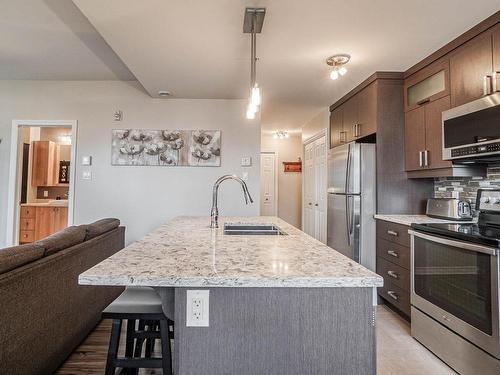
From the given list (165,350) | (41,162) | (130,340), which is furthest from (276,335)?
(41,162)

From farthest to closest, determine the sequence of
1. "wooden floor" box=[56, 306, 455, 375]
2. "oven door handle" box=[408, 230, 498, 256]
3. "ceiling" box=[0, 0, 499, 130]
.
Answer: "ceiling" box=[0, 0, 499, 130]
"wooden floor" box=[56, 306, 455, 375]
"oven door handle" box=[408, 230, 498, 256]

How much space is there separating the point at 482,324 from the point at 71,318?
2420mm

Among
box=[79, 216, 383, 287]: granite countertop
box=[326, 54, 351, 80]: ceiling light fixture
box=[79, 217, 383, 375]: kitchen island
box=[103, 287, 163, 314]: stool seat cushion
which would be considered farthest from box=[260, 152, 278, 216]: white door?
box=[79, 217, 383, 375]: kitchen island

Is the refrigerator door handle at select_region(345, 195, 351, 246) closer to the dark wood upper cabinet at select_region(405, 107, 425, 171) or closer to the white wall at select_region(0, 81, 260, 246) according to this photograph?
the dark wood upper cabinet at select_region(405, 107, 425, 171)

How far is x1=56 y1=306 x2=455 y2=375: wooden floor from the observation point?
6.34 ft

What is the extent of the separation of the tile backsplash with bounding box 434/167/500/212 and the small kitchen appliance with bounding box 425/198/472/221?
0.15 m

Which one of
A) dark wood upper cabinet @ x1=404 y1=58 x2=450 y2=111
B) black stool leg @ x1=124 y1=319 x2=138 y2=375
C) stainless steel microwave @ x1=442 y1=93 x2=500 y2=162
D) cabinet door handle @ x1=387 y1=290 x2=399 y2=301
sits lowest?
Result: cabinet door handle @ x1=387 y1=290 x2=399 y2=301

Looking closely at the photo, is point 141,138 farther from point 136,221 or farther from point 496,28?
point 496,28

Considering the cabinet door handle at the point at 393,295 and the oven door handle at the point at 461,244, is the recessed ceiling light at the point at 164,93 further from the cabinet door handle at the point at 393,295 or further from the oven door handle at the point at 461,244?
the cabinet door handle at the point at 393,295

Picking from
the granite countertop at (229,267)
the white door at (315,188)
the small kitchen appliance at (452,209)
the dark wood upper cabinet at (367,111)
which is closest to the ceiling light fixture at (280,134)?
the white door at (315,188)

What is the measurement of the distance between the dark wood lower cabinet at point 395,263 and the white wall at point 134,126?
5.56 feet

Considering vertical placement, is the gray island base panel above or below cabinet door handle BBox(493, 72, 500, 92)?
below

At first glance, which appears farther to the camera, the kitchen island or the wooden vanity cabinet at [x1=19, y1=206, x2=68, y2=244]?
the wooden vanity cabinet at [x1=19, y1=206, x2=68, y2=244]

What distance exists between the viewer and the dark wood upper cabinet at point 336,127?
13.8 feet
